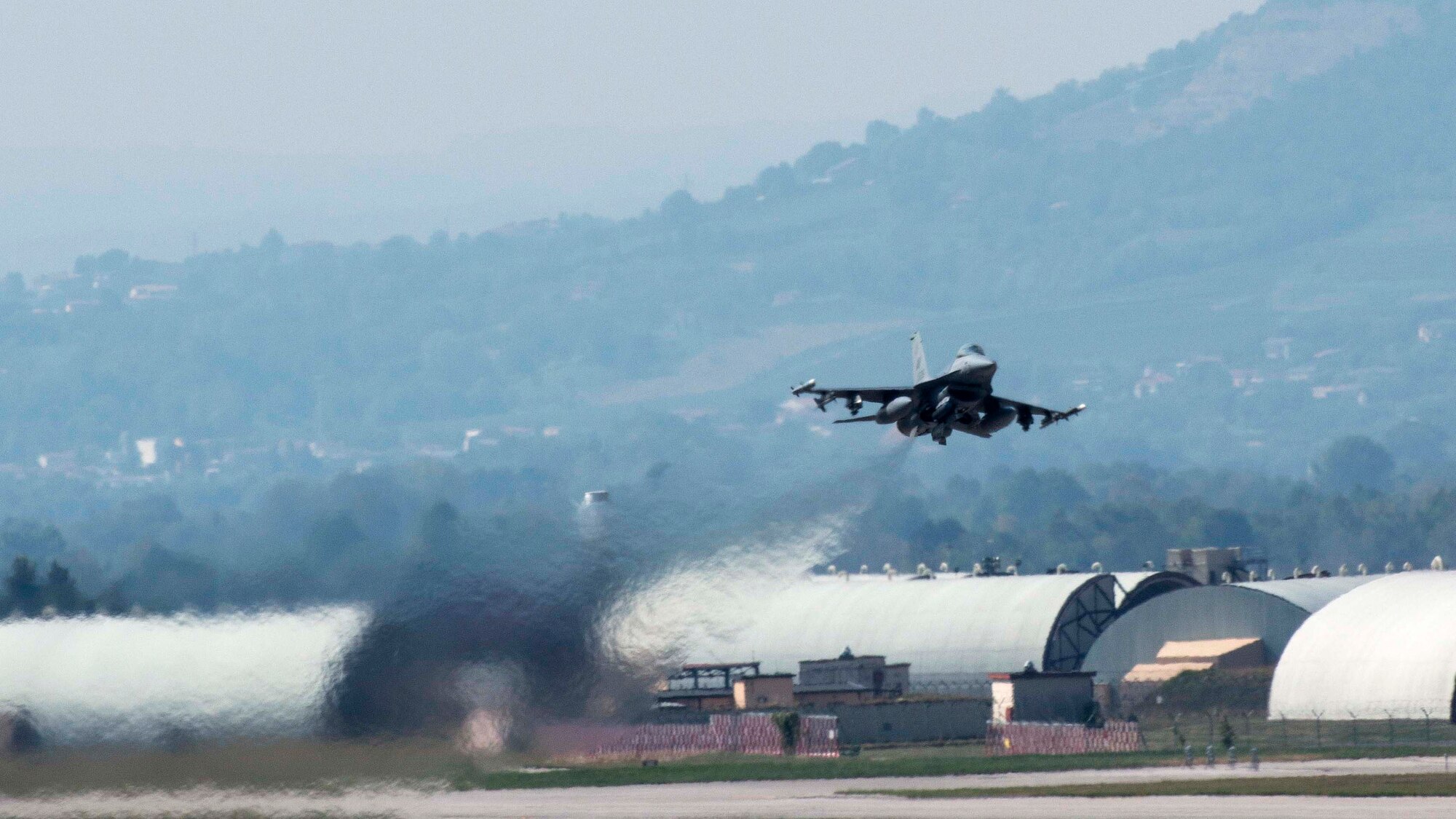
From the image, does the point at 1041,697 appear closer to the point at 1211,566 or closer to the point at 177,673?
the point at 1211,566

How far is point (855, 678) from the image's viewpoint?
118 meters

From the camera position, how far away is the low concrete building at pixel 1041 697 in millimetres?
109688

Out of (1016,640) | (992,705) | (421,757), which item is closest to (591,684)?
(421,757)

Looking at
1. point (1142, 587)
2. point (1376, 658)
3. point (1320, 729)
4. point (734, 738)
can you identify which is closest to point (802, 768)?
point (734, 738)

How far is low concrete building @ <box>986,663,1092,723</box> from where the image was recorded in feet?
360

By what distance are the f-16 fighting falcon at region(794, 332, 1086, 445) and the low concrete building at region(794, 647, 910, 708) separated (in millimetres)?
49447

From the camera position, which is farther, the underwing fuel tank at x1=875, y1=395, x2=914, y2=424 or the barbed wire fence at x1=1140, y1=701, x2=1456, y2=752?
the barbed wire fence at x1=1140, y1=701, x2=1456, y2=752

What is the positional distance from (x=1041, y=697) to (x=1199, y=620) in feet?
61.6

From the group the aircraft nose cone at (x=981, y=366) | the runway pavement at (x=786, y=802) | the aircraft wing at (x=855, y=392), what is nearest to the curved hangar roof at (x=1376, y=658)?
the runway pavement at (x=786, y=802)

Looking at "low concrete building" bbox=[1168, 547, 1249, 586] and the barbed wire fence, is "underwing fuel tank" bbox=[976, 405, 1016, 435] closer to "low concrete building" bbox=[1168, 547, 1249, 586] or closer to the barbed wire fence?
the barbed wire fence

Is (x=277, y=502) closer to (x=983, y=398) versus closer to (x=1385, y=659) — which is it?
(x=1385, y=659)

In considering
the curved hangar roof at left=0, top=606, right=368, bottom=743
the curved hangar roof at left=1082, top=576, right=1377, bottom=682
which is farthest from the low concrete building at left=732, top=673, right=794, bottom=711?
the curved hangar roof at left=0, top=606, right=368, bottom=743

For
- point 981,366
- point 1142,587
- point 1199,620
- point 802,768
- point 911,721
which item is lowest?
point 802,768

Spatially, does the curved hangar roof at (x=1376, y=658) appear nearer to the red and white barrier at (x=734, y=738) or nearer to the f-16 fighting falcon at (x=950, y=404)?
the red and white barrier at (x=734, y=738)
